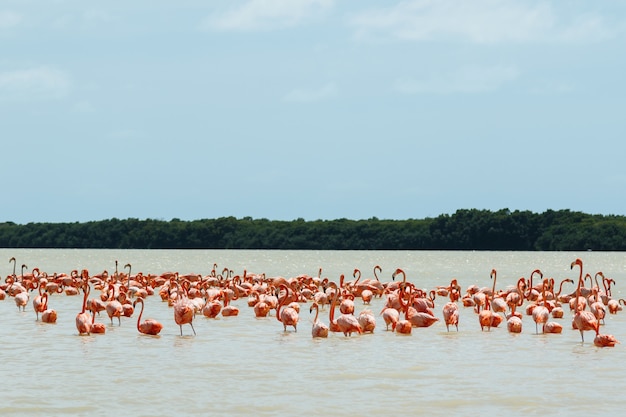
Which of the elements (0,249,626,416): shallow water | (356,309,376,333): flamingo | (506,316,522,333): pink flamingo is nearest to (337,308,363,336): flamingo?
(0,249,626,416): shallow water

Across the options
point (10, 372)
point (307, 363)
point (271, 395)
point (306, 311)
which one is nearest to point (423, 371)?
point (307, 363)

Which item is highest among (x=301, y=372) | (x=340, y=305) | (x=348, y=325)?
(x=340, y=305)

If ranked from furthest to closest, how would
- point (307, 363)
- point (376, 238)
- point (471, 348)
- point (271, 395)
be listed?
point (376, 238) → point (471, 348) → point (307, 363) → point (271, 395)

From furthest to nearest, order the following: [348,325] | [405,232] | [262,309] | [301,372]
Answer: [405,232] < [262,309] < [348,325] < [301,372]

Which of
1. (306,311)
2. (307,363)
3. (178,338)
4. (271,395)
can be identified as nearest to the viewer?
(271,395)

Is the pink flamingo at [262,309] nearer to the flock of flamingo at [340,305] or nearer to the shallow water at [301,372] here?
the flock of flamingo at [340,305]

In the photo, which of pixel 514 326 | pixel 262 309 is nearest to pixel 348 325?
pixel 514 326

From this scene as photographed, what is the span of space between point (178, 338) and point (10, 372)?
441 cm

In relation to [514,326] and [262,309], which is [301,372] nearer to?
[514,326]

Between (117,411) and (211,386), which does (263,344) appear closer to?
(211,386)

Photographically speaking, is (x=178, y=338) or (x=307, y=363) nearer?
(x=307, y=363)

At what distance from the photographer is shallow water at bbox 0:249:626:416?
454 inches

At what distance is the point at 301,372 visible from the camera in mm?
13867

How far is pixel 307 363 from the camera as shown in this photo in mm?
14711
